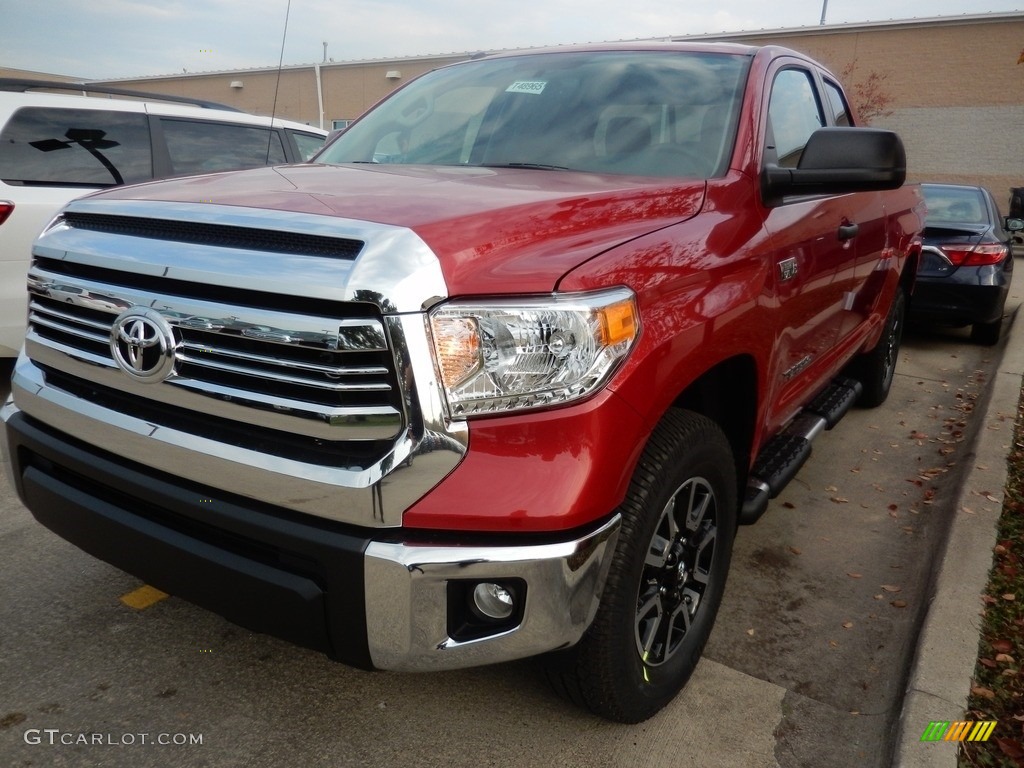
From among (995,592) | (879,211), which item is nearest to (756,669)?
(995,592)

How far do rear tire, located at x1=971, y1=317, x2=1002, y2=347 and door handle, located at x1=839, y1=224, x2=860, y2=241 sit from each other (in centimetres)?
520

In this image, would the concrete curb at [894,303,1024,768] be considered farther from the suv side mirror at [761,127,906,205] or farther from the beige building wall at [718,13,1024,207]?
the beige building wall at [718,13,1024,207]

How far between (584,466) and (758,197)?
1.32 m

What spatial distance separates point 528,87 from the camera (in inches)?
123

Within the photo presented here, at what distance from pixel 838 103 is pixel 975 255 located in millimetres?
4109

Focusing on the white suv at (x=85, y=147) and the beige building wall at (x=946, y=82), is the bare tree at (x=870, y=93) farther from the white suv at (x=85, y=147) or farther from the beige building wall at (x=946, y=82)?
the white suv at (x=85, y=147)

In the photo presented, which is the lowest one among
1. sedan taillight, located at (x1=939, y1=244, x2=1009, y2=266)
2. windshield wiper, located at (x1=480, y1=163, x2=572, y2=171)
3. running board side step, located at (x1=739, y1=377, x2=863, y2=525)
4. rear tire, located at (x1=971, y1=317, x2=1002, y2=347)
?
rear tire, located at (x1=971, y1=317, x2=1002, y2=347)

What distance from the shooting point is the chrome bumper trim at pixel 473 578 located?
1681mm

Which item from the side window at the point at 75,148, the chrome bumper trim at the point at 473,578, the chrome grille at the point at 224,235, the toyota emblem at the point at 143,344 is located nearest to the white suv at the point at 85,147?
the side window at the point at 75,148

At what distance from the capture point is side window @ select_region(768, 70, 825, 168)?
305cm

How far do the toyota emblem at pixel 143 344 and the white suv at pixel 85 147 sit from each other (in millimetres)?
2337

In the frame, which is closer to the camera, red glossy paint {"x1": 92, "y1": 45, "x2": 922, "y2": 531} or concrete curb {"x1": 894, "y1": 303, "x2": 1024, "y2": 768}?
red glossy paint {"x1": 92, "y1": 45, "x2": 922, "y2": 531}

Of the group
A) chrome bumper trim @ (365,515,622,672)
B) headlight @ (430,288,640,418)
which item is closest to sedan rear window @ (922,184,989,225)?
headlight @ (430,288,640,418)

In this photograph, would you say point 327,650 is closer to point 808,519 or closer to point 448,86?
point 448,86
